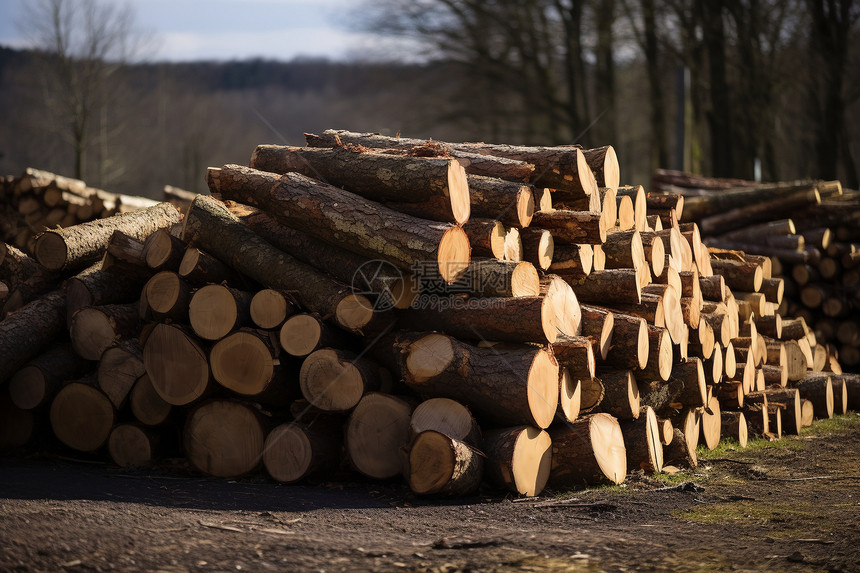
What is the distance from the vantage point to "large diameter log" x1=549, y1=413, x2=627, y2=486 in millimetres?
4855

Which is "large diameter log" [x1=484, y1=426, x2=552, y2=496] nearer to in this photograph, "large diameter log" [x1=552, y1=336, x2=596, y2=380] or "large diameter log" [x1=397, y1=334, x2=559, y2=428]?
"large diameter log" [x1=397, y1=334, x2=559, y2=428]

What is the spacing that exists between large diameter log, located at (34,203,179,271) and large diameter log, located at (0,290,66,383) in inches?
11.4

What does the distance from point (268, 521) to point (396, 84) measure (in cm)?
2302

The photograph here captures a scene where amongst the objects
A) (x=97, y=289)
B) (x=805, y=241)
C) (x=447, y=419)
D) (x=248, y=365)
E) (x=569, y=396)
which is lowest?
(x=447, y=419)

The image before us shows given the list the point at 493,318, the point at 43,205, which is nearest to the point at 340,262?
the point at 493,318

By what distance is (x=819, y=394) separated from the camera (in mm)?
7922

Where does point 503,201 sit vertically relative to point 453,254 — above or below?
above

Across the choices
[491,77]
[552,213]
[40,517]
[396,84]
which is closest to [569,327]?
[552,213]

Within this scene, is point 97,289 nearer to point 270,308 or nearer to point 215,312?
point 215,312

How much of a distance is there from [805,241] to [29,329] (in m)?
9.16

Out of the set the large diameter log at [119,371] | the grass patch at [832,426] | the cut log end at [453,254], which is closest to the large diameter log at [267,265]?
the cut log end at [453,254]

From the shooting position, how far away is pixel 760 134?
19.7 meters

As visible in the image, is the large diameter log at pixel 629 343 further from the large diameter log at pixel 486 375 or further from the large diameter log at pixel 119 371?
the large diameter log at pixel 119 371

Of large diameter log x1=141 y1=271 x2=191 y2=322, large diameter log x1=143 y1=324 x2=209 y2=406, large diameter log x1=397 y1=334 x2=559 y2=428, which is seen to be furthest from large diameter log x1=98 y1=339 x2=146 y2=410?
large diameter log x1=397 y1=334 x2=559 y2=428
